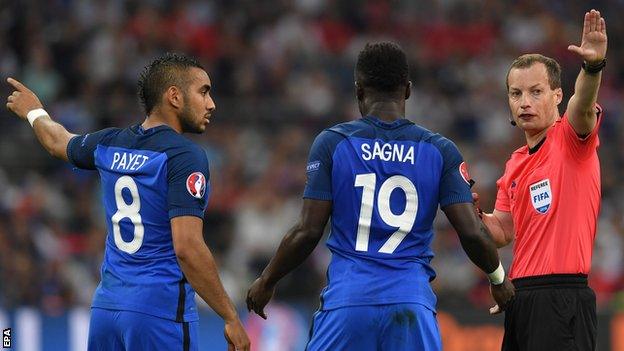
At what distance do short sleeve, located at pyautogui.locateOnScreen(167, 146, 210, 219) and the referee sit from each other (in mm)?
1821

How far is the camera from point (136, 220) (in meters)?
6.29

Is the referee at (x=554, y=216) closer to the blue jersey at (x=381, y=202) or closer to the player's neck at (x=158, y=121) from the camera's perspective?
the blue jersey at (x=381, y=202)

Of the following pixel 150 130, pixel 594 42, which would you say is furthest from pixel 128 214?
pixel 594 42

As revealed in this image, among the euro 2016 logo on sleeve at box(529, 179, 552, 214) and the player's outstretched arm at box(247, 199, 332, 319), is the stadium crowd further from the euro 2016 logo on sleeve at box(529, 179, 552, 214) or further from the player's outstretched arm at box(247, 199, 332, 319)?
the player's outstretched arm at box(247, 199, 332, 319)

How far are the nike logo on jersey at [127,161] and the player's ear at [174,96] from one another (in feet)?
1.33

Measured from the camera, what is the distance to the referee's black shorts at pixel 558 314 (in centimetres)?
646

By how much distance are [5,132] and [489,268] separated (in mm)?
10340

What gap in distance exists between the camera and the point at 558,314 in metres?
6.47

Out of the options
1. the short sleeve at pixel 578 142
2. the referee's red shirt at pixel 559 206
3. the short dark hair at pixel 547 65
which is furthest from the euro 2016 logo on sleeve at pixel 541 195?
the short dark hair at pixel 547 65

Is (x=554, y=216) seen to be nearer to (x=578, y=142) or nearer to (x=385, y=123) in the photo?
(x=578, y=142)

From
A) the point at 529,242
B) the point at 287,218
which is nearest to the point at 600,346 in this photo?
the point at 287,218

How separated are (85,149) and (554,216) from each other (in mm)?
2701

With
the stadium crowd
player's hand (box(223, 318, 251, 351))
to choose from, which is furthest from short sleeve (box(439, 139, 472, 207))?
the stadium crowd

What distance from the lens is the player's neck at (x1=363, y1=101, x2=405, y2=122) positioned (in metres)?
6.20
